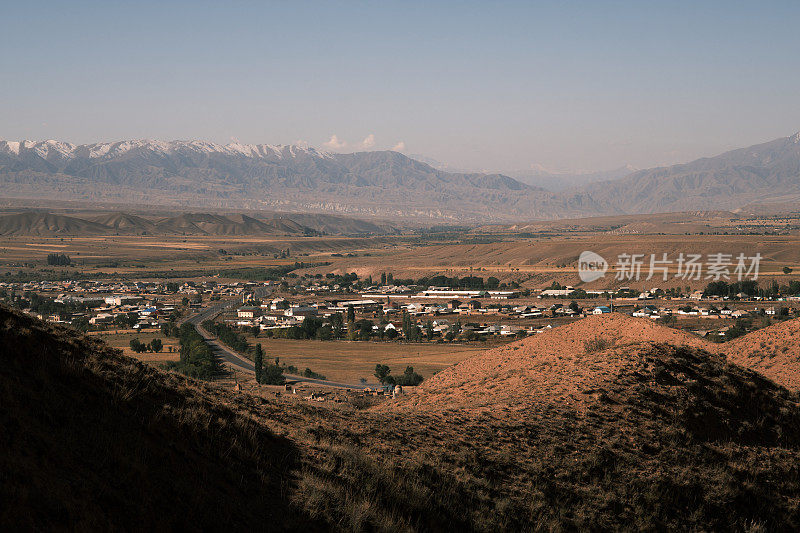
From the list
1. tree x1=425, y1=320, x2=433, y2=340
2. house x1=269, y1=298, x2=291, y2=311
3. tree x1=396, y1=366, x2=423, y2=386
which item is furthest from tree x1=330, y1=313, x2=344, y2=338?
tree x1=396, y1=366, x2=423, y2=386

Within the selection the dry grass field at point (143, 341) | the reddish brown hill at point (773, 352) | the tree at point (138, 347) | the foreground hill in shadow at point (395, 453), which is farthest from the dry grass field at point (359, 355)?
the foreground hill in shadow at point (395, 453)

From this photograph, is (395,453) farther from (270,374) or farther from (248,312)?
(248,312)

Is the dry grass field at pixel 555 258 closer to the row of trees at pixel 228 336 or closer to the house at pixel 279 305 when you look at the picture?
the house at pixel 279 305

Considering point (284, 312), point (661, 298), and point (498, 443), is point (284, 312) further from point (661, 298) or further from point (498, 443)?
point (498, 443)

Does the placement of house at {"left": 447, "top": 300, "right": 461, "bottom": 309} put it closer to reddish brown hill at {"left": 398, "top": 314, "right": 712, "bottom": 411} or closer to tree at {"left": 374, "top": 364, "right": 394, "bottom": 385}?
tree at {"left": 374, "top": 364, "right": 394, "bottom": 385}

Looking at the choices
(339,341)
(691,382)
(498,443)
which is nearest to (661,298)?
(339,341)
